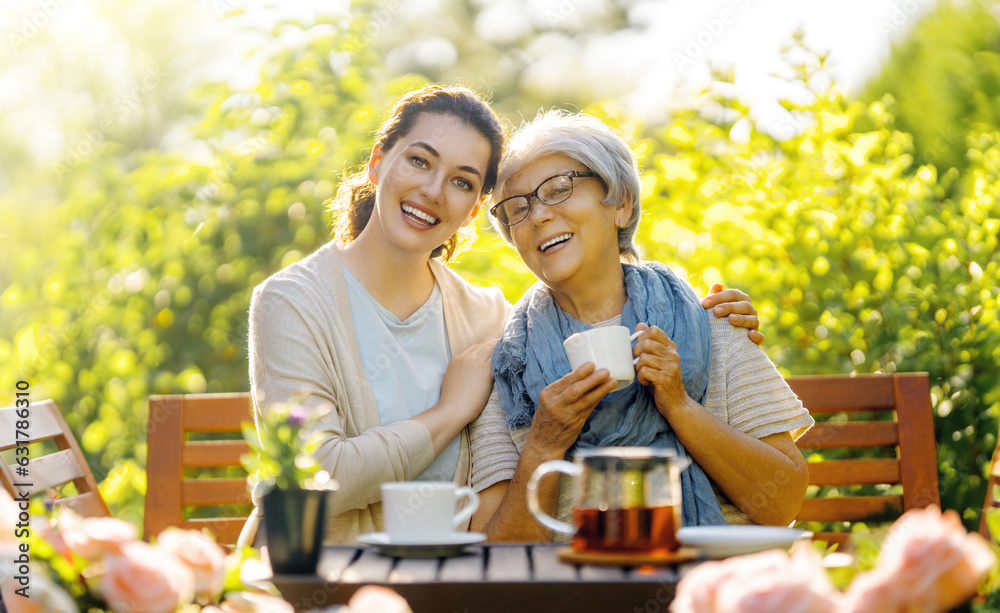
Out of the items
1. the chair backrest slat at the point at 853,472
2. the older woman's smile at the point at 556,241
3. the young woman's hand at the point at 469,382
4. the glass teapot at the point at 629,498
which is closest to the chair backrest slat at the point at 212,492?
the young woman's hand at the point at 469,382

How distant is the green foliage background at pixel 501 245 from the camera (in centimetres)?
304

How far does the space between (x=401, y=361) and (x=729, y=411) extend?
38.2 inches

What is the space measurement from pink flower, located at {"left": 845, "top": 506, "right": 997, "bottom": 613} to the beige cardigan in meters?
1.41

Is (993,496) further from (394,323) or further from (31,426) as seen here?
(31,426)

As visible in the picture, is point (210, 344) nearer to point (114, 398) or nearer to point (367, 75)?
point (114, 398)

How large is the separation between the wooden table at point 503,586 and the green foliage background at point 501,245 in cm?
188

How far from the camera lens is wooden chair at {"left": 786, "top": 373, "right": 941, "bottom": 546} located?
9.27 feet

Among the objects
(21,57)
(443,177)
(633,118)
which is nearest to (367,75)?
(633,118)

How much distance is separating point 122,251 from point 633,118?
219cm

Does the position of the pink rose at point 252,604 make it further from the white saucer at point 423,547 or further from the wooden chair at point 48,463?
the wooden chair at point 48,463

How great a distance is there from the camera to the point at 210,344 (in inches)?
137

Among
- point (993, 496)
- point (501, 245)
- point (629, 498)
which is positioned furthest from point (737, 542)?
point (501, 245)

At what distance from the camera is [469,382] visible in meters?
2.57

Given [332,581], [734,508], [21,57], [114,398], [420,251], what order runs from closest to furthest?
1. [332,581]
2. [734,508]
3. [420,251]
4. [114,398]
5. [21,57]
